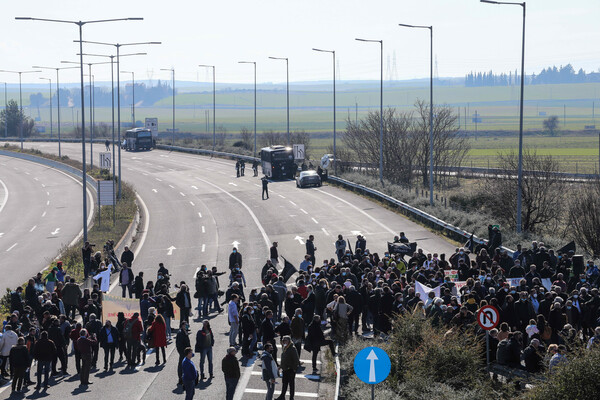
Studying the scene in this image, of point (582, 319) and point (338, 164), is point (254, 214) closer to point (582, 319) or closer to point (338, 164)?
point (338, 164)

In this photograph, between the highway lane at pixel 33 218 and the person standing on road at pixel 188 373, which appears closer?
the person standing on road at pixel 188 373

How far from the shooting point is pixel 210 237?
3991 cm

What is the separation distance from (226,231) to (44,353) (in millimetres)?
24143

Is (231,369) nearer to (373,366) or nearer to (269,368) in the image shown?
(269,368)

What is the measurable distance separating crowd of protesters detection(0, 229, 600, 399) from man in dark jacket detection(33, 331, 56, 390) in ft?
0.07

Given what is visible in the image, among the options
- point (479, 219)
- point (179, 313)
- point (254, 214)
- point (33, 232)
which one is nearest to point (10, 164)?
point (33, 232)

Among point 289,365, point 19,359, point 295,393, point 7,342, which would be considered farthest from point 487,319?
point 7,342

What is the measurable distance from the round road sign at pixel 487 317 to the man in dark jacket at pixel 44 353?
9.30m

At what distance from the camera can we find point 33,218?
50.4m

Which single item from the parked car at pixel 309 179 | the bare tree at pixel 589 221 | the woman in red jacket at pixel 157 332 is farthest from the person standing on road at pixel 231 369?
the parked car at pixel 309 179

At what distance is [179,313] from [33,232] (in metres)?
26.2

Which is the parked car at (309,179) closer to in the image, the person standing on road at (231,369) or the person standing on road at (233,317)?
the person standing on road at (233,317)

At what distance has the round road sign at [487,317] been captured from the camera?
15.4 meters

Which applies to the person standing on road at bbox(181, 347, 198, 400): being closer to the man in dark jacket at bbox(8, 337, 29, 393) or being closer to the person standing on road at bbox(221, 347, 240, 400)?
the person standing on road at bbox(221, 347, 240, 400)
